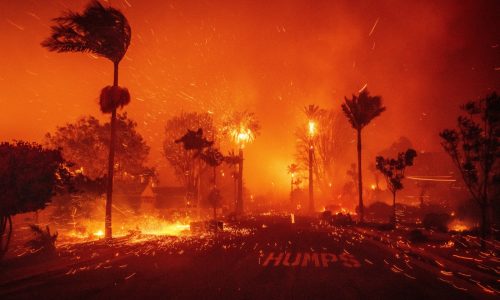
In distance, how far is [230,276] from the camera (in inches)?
462

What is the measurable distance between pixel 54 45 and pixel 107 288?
16567mm

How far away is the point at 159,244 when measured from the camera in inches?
811

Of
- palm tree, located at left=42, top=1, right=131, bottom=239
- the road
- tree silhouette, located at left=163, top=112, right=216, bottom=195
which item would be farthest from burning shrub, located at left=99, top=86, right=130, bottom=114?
tree silhouette, located at left=163, top=112, right=216, bottom=195

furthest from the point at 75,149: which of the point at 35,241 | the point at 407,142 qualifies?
the point at 407,142

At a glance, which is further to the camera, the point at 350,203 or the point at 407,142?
the point at 407,142

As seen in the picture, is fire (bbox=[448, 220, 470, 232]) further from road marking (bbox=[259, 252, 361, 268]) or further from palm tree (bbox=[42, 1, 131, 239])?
palm tree (bbox=[42, 1, 131, 239])

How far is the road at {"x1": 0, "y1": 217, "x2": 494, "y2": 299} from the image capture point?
9.68 m

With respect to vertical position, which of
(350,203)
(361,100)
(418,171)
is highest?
(361,100)

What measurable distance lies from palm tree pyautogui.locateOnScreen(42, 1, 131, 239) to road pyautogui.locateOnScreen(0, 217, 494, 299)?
8.44 metres

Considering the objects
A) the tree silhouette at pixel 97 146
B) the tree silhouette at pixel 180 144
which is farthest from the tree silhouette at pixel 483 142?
the tree silhouette at pixel 180 144

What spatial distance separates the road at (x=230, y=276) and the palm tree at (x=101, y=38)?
844 cm

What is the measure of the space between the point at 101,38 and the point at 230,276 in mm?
16805

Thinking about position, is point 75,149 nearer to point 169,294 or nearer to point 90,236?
point 90,236

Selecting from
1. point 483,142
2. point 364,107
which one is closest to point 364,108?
point 364,107
